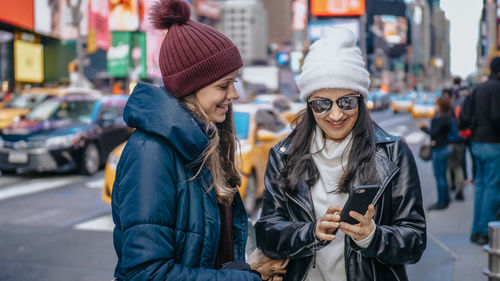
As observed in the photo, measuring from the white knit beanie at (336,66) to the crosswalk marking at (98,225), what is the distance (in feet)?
20.0

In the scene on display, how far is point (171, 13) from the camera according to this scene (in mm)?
2131

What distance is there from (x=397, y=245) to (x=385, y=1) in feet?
511

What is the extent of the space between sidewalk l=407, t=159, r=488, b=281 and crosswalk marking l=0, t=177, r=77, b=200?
7.45m

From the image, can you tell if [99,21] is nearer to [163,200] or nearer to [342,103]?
[342,103]

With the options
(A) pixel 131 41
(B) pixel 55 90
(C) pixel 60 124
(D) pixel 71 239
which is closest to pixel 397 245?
(D) pixel 71 239

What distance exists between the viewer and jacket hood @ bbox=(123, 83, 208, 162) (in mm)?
1906

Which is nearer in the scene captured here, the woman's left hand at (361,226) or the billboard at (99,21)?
the woman's left hand at (361,226)

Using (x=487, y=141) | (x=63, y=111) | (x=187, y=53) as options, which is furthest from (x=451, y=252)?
(x=63, y=111)

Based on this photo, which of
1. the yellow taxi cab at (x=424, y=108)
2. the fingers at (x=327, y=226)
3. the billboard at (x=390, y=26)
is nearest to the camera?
the fingers at (x=327, y=226)

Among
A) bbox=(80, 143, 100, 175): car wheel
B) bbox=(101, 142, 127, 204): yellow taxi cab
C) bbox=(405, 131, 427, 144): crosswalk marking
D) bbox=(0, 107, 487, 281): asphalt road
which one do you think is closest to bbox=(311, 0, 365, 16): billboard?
bbox=(405, 131, 427, 144): crosswalk marking

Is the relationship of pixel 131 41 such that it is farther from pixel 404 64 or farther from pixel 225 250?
pixel 404 64

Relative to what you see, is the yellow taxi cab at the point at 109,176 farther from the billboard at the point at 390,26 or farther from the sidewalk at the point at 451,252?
the billboard at the point at 390,26

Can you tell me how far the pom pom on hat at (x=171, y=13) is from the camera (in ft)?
7.00

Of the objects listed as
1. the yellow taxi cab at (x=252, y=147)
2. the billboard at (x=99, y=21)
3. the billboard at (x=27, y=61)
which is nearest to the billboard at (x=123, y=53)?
the billboard at (x=99, y=21)
